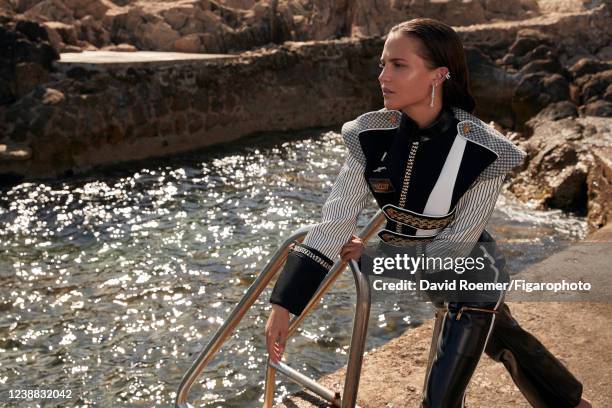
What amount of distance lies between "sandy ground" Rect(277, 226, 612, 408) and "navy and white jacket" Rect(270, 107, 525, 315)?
4.16 ft

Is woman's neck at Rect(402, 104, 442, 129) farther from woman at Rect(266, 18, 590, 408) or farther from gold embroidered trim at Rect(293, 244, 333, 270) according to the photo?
gold embroidered trim at Rect(293, 244, 333, 270)

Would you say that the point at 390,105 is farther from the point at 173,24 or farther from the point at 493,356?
the point at 173,24

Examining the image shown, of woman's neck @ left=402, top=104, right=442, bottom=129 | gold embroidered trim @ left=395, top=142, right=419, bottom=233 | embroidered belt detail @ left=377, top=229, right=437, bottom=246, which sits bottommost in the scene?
embroidered belt detail @ left=377, top=229, right=437, bottom=246

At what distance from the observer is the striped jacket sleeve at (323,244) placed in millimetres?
2154

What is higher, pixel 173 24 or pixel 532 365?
pixel 532 365

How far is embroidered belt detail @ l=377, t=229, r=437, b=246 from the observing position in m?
2.32

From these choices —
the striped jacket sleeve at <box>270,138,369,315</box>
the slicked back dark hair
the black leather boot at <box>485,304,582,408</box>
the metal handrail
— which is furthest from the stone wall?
the black leather boot at <box>485,304,582,408</box>

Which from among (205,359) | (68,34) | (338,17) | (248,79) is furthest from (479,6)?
(205,359)

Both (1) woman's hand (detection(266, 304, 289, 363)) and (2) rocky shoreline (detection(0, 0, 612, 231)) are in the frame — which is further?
(2) rocky shoreline (detection(0, 0, 612, 231))

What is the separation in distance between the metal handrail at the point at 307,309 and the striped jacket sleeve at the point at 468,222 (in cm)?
23

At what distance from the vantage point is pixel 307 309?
107 inches

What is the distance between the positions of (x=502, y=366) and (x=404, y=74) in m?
1.83

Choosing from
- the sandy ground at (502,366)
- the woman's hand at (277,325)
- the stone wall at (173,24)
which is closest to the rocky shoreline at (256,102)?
the stone wall at (173,24)

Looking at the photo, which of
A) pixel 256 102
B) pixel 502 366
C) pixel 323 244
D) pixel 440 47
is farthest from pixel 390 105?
pixel 256 102
